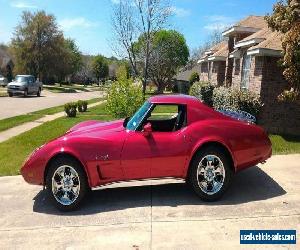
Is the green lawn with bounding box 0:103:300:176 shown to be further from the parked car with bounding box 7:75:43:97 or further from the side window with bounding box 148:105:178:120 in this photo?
the parked car with bounding box 7:75:43:97

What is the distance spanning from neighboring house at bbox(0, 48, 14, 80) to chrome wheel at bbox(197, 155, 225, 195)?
81256mm

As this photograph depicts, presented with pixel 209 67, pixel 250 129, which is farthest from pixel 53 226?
pixel 209 67

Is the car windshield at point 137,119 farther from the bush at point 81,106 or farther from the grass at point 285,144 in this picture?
the bush at point 81,106

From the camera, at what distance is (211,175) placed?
6035mm

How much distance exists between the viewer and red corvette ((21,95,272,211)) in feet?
19.2

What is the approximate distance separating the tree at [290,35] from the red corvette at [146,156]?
16.9ft

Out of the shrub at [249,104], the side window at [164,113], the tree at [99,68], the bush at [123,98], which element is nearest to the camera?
the side window at [164,113]

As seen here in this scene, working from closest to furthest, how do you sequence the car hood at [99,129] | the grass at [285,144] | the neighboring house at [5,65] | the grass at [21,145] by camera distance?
the car hood at [99,129], the grass at [21,145], the grass at [285,144], the neighboring house at [5,65]

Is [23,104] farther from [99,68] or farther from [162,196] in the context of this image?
[99,68]

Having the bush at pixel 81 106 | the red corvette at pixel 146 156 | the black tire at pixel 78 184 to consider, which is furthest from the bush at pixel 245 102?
the bush at pixel 81 106

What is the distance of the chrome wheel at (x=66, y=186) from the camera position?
19.3 feet

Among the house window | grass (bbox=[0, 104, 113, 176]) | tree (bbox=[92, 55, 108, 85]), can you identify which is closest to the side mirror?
grass (bbox=[0, 104, 113, 176])

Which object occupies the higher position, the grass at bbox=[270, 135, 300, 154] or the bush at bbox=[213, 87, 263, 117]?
the bush at bbox=[213, 87, 263, 117]

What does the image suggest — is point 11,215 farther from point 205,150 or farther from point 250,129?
point 250,129
